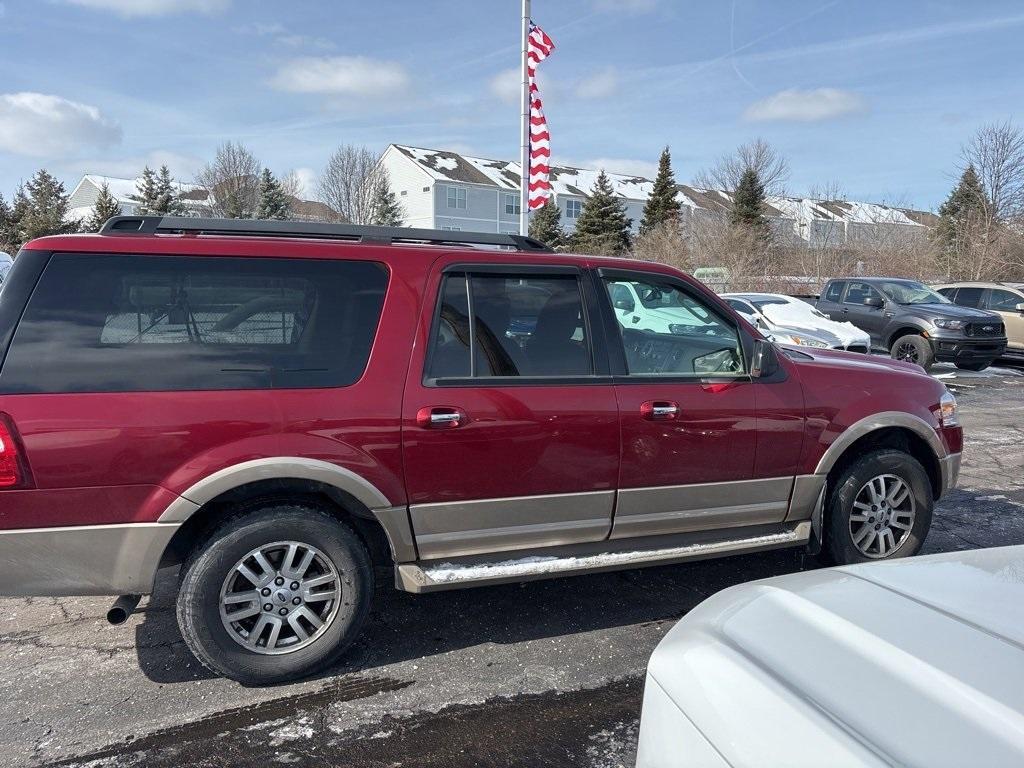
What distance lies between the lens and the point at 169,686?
10.6ft

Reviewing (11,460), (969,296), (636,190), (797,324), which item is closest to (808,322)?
(797,324)

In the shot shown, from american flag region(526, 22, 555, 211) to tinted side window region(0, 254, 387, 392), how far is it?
9.68 metres

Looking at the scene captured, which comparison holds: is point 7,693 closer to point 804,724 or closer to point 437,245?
point 437,245

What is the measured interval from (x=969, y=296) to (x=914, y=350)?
3892mm

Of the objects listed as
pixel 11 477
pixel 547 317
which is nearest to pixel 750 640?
pixel 547 317

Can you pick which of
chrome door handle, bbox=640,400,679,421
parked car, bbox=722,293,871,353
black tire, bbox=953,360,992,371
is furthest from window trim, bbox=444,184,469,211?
chrome door handle, bbox=640,400,679,421

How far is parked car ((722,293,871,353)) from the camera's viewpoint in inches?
477

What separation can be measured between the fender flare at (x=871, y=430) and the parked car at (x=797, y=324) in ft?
22.7

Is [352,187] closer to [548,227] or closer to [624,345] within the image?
[548,227]

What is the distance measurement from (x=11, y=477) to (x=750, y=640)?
2.71 m

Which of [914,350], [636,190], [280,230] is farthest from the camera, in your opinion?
[636,190]

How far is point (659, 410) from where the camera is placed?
363cm

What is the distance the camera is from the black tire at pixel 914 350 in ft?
43.5

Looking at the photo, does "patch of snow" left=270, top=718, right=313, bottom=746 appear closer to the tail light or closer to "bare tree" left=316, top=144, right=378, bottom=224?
the tail light
